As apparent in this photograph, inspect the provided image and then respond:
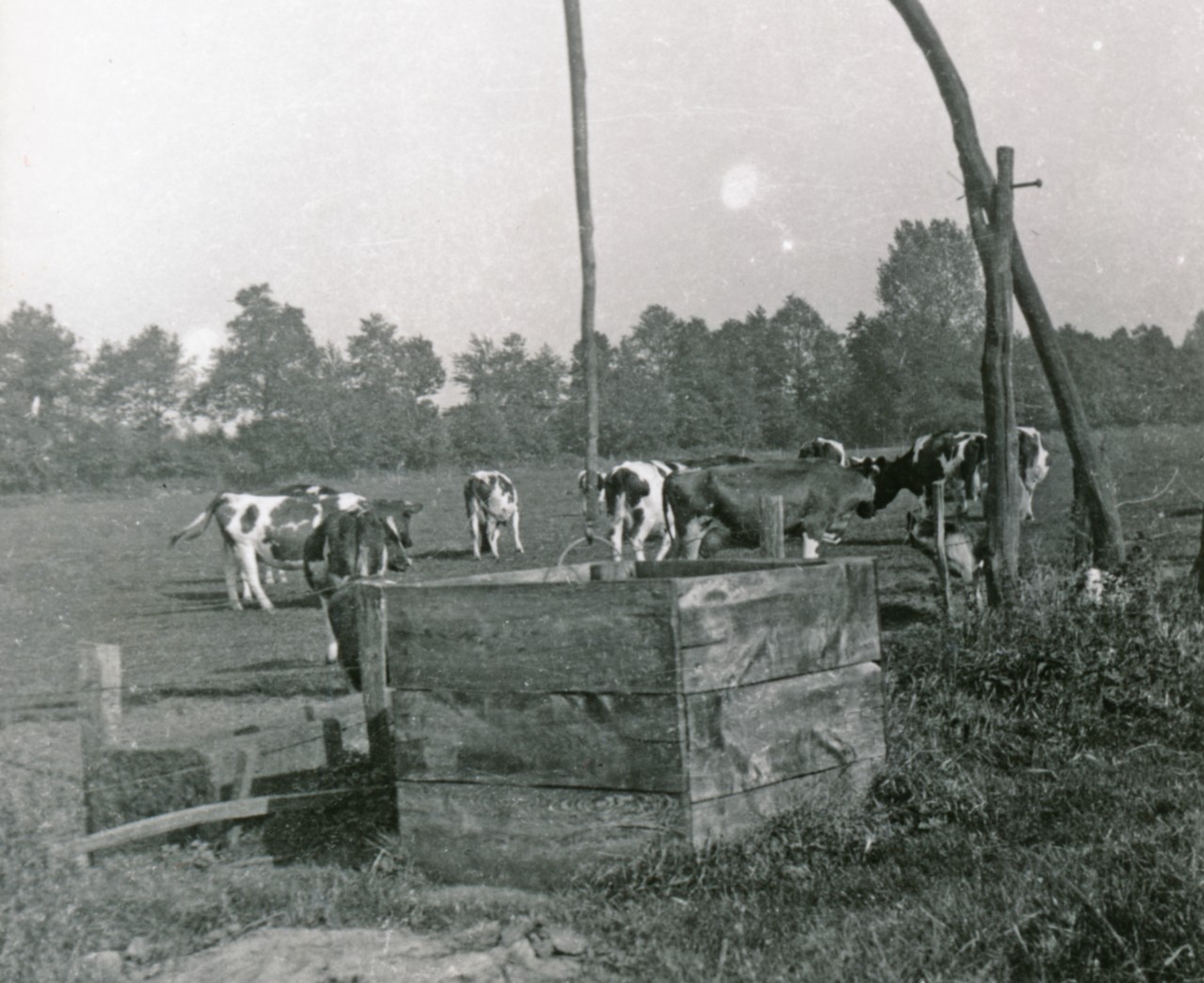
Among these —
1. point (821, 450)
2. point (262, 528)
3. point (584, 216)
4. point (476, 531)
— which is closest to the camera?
point (584, 216)

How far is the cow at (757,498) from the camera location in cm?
1483

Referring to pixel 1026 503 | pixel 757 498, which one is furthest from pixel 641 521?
pixel 1026 503

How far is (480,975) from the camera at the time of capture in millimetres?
3656

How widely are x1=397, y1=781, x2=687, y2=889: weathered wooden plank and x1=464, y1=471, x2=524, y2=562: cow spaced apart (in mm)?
17523

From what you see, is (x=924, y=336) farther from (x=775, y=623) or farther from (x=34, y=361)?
(x=775, y=623)

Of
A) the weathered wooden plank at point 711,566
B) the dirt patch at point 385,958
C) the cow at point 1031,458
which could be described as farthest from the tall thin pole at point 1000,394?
the cow at point 1031,458

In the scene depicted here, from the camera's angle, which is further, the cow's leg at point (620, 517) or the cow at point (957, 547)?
the cow's leg at point (620, 517)

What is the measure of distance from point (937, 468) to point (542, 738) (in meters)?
17.6

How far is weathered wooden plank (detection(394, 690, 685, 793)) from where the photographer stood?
14.5 feet

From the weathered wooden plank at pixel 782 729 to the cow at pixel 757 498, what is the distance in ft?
31.9

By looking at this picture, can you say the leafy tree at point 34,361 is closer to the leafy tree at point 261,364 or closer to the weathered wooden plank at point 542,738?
the leafy tree at point 261,364

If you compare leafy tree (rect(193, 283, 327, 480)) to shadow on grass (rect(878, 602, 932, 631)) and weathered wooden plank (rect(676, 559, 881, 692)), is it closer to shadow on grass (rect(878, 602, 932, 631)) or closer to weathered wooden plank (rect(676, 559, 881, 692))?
shadow on grass (rect(878, 602, 932, 631))

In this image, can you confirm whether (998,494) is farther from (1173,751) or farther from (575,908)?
(575,908)

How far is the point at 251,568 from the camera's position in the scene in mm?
17219
